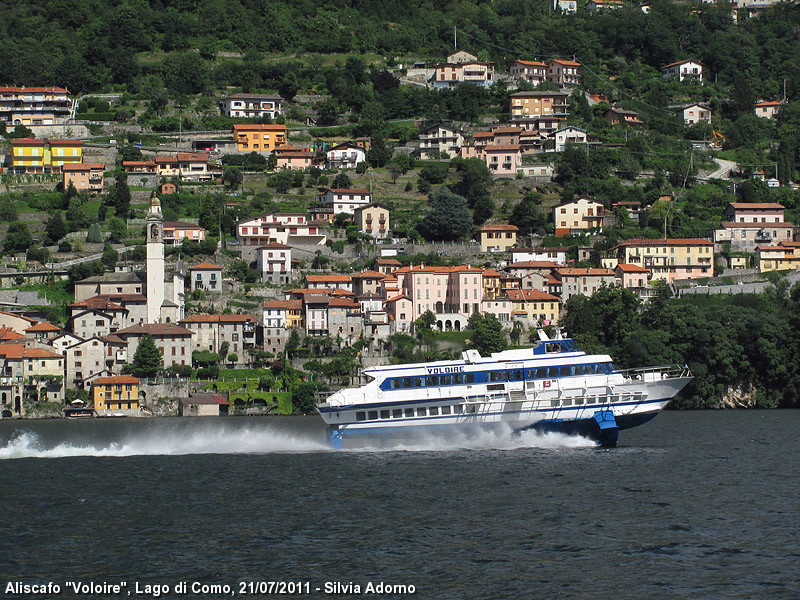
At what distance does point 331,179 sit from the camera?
401 ft

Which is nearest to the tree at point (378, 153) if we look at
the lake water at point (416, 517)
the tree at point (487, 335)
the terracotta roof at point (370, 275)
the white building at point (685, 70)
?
the terracotta roof at point (370, 275)

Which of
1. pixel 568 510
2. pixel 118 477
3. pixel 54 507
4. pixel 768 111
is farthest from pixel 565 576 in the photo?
pixel 768 111

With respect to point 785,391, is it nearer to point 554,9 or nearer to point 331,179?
point 331,179

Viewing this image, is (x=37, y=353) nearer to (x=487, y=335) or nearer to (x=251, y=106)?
(x=487, y=335)

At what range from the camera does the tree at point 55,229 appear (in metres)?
105

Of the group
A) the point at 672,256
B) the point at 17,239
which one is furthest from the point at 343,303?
the point at 672,256

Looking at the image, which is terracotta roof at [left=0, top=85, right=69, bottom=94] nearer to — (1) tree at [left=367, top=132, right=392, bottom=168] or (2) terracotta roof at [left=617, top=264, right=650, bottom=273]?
(1) tree at [left=367, top=132, right=392, bottom=168]

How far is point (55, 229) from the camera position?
105 meters

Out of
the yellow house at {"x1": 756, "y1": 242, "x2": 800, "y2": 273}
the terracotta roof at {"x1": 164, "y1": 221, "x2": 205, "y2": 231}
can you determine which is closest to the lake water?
the terracotta roof at {"x1": 164, "y1": 221, "x2": 205, "y2": 231}

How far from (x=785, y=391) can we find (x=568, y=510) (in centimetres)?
5582

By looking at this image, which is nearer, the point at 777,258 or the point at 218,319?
the point at 218,319

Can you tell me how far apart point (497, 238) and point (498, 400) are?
6062cm

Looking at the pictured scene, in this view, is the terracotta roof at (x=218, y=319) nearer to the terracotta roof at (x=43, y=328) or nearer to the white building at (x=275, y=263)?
the white building at (x=275, y=263)

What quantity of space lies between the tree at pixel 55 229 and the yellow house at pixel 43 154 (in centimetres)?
1749
